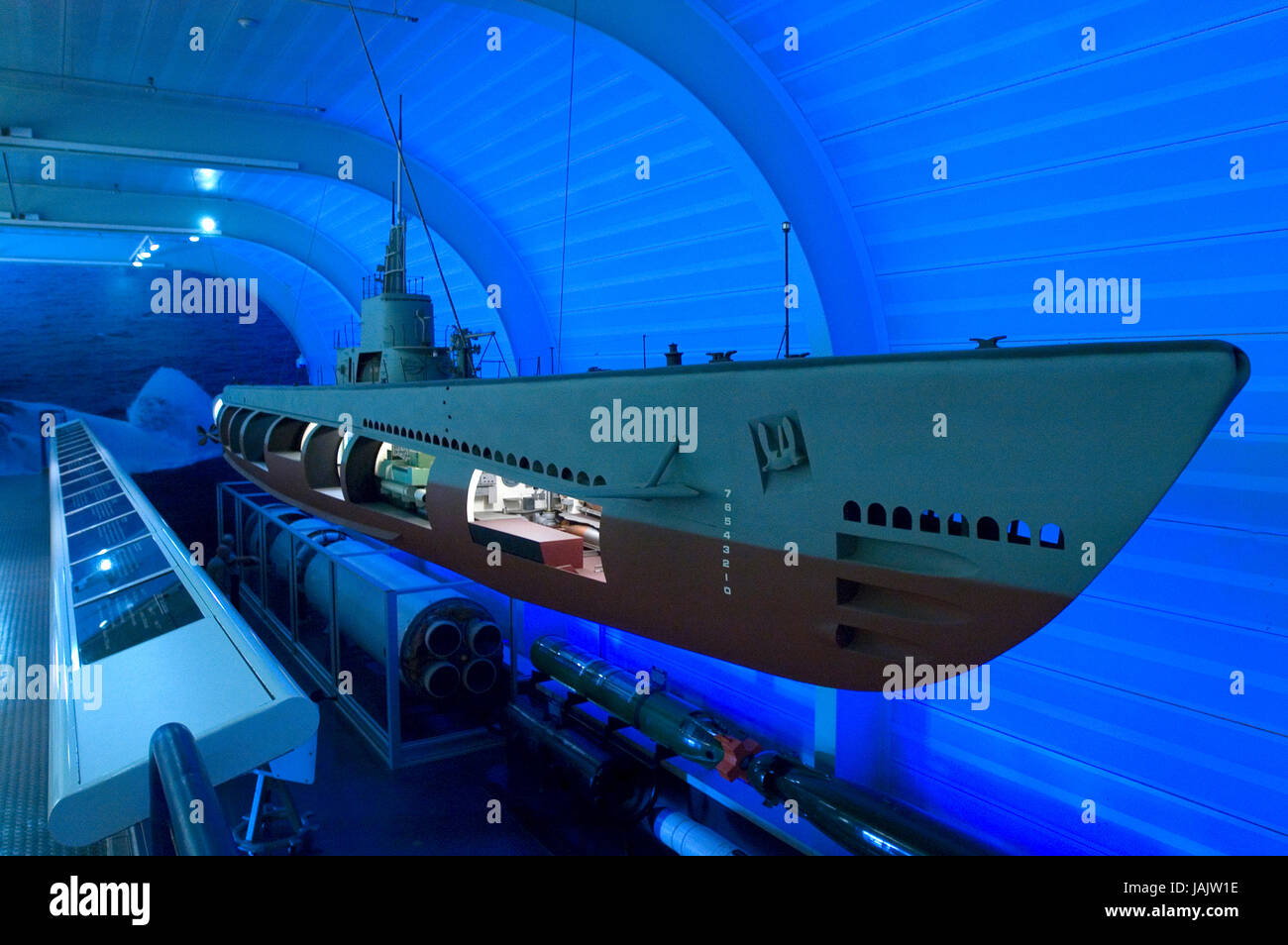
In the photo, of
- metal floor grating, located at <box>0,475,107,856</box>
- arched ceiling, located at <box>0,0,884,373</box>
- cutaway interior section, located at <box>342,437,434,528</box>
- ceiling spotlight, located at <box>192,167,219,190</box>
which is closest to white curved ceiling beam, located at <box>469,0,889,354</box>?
arched ceiling, located at <box>0,0,884,373</box>

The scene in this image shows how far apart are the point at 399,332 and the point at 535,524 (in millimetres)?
2925

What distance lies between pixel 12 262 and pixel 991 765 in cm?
2263

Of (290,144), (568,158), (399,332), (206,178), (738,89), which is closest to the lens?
(738,89)

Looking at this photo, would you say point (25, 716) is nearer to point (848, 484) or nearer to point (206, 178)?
point (848, 484)

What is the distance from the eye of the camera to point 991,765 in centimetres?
596

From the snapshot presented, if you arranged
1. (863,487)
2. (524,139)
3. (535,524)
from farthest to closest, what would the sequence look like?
(524,139)
(535,524)
(863,487)

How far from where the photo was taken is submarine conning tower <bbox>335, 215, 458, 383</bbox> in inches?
297

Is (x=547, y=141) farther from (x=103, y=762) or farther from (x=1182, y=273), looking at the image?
(x=103, y=762)

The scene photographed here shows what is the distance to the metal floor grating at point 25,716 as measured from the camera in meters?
1.64

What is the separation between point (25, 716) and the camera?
2.09m

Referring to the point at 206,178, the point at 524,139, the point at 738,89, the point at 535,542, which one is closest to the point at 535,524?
the point at 535,542

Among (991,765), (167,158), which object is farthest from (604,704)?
(167,158)

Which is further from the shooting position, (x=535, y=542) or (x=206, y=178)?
(x=206, y=178)

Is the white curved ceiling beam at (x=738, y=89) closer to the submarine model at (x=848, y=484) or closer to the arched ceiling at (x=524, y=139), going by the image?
the arched ceiling at (x=524, y=139)
